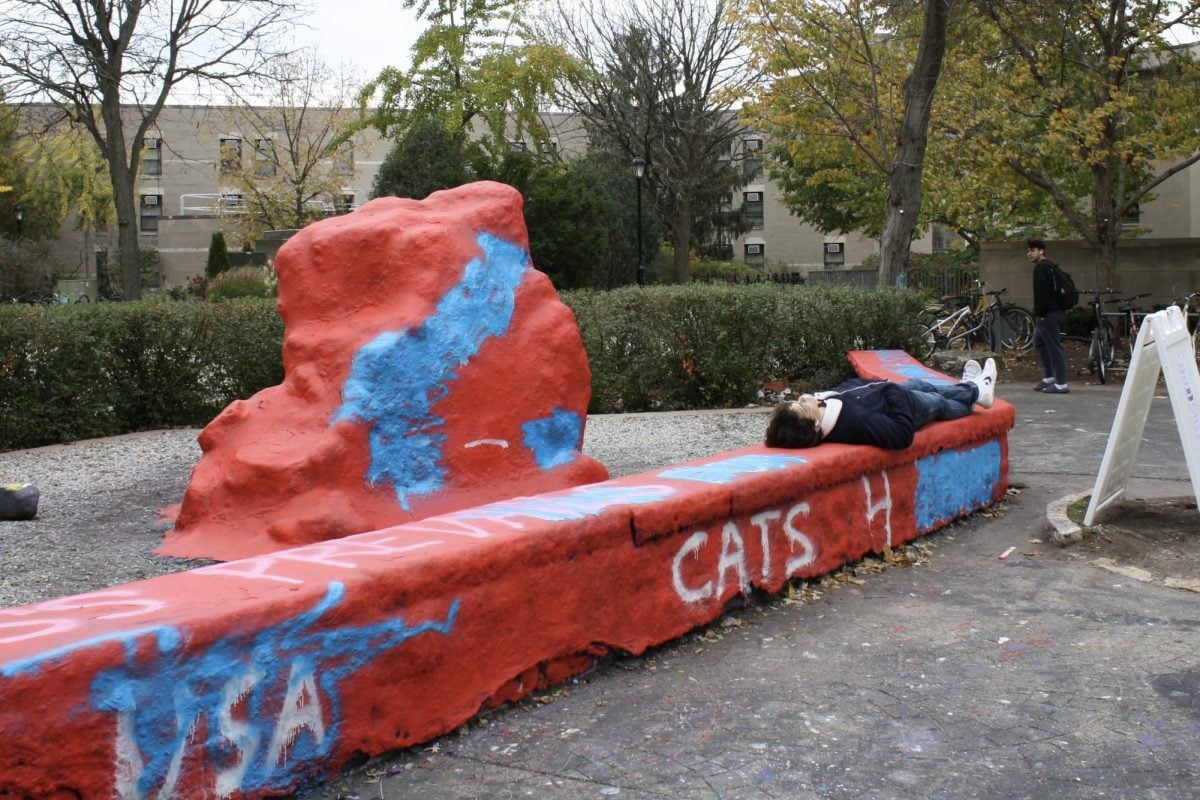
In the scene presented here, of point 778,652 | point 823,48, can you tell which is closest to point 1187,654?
point 778,652

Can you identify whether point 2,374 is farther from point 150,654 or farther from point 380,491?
point 150,654

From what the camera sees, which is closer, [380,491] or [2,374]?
[380,491]

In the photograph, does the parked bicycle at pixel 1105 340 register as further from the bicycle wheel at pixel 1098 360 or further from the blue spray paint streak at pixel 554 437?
the blue spray paint streak at pixel 554 437

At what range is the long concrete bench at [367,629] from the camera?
289 cm

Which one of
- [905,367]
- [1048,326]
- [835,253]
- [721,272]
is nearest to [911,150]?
[1048,326]

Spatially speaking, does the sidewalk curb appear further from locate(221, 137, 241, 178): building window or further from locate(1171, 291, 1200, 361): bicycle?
locate(221, 137, 241, 178): building window

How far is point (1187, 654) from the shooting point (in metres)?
4.69

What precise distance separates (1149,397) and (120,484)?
687 centimetres

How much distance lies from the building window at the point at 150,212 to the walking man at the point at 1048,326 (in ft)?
153

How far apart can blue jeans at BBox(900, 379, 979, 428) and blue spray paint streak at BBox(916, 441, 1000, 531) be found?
0.23 metres

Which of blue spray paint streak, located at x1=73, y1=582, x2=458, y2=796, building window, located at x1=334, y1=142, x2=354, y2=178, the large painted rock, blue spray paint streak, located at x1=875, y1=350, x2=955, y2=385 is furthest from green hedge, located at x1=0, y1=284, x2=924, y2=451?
building window, located at x1=334, y1=142, x2=354, y2=178

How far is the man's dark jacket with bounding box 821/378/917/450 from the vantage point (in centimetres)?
620

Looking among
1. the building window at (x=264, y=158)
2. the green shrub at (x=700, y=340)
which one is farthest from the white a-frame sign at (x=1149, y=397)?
the building window at (x=264, y=158)

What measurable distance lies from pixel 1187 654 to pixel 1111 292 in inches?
507
